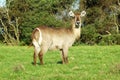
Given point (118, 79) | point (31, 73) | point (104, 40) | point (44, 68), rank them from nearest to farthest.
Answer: point (118, 79)
point (31, 73)
point (44, 68)
point (104, 40)

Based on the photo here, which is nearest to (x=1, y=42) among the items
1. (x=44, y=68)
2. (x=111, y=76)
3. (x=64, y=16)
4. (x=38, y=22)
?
(x=38, y=22)

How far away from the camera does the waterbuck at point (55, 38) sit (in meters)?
11.8

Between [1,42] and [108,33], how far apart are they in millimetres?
9645

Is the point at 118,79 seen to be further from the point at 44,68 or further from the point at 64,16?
the point at 64,16

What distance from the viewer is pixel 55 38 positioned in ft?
40.4

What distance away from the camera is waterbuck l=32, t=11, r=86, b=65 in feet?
38.8

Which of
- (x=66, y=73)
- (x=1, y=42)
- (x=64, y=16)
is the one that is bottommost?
(x=1, y=42)

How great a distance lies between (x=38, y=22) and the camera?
3048 cm

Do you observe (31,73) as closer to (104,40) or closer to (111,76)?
(111,76)

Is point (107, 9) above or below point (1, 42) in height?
above

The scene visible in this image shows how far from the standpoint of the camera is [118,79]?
26.9ft

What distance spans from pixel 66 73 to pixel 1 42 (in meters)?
23.0

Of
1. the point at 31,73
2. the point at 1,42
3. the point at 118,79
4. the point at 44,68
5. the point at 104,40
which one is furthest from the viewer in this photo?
the point at 1,42

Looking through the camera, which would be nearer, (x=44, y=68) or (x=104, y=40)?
(x=44, y=68)
